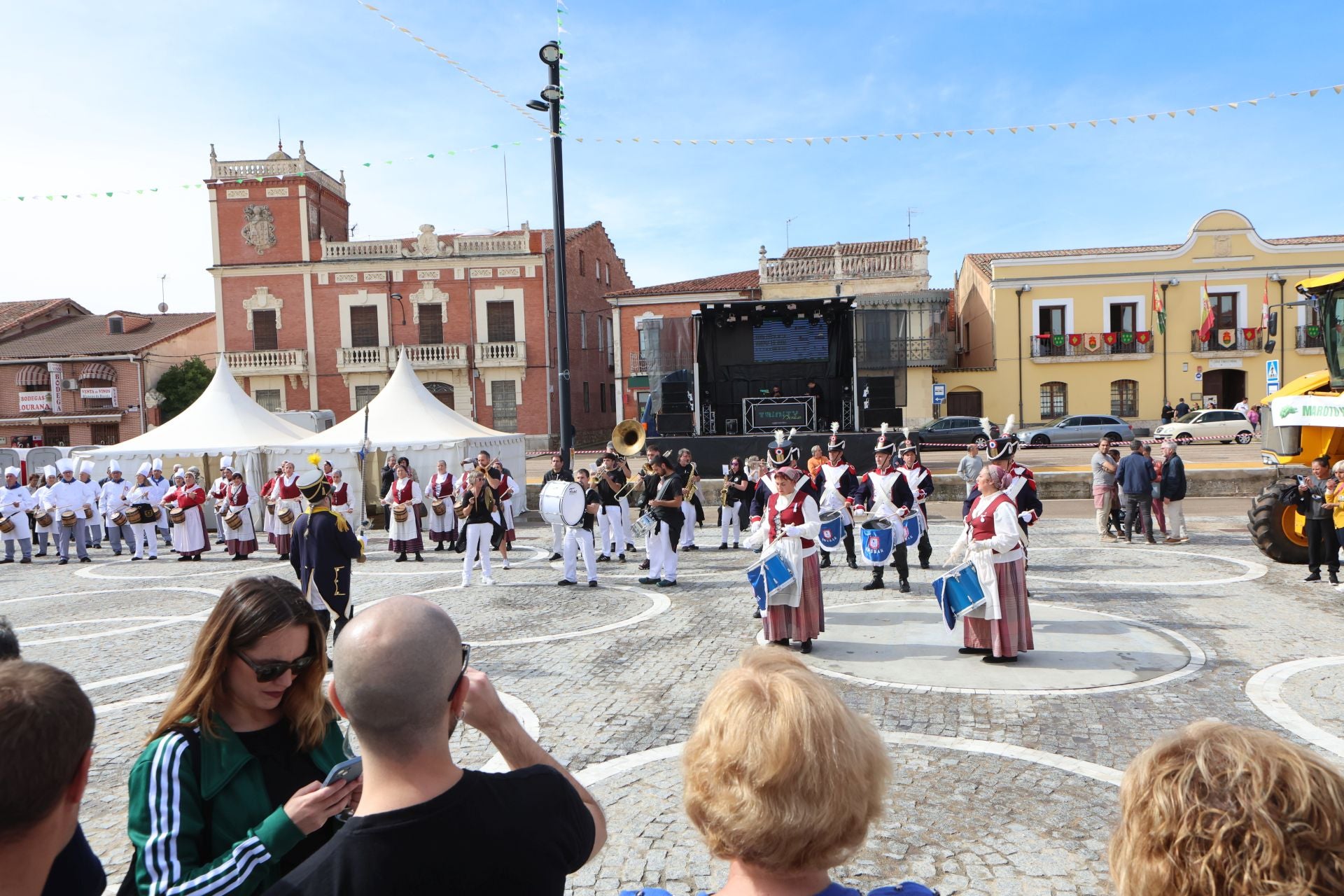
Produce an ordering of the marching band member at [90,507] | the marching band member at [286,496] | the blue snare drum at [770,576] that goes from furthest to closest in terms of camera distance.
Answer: the marching band member at [90,507]
the marching band member at [286,496]
the blue snare drum at [770,576]

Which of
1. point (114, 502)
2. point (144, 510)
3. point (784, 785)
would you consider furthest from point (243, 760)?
point (114, 502)

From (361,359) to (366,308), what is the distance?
7.36ft

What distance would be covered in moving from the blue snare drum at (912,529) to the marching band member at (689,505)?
13.0ft

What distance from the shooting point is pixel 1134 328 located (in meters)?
37.5

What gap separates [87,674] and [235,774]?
6.94m

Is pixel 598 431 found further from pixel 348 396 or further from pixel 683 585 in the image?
pixel 683 585

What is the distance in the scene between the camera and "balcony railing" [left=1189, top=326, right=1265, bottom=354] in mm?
36219

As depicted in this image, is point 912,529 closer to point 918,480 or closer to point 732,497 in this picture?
point 918,480

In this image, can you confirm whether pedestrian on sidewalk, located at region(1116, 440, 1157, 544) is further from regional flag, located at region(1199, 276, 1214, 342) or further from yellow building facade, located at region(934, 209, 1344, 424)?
regional flag, located at region(1199, 276, 1214, 342)

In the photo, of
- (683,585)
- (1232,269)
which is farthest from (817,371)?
(1232,269)

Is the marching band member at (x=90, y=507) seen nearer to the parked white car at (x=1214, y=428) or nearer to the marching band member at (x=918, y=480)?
the marching band member at (x=918, y=480)

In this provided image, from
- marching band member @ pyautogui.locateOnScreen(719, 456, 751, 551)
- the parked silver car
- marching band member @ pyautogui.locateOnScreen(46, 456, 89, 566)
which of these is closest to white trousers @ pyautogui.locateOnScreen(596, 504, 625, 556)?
marching band member @ pyautogui.locateOnScreen(719, 456, 751, 551)

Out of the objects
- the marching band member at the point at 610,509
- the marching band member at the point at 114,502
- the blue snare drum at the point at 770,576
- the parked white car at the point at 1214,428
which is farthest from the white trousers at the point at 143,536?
the parked white car at the point at 1214,428

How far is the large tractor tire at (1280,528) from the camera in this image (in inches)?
464
